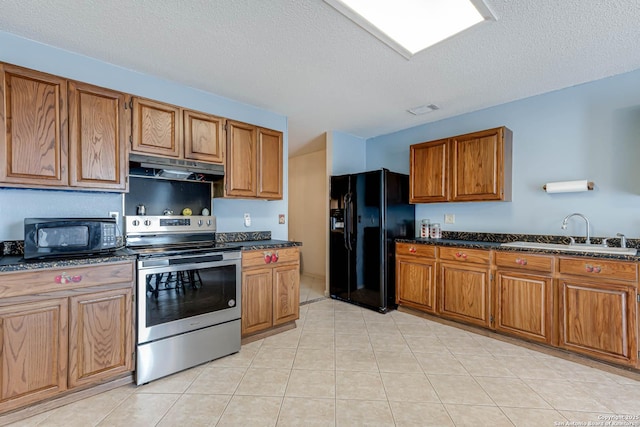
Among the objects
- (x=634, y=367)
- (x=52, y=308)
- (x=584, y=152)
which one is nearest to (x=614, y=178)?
(x=584, y=152)

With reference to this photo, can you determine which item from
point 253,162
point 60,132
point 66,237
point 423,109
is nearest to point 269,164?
point 253,162

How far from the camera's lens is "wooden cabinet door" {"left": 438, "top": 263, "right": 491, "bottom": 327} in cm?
285

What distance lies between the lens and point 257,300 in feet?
8.89

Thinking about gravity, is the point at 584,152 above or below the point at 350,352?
above

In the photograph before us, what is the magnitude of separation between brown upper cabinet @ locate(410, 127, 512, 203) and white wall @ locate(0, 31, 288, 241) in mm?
2089

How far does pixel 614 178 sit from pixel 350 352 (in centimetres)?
279

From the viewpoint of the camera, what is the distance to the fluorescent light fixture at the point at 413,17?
1748 mm

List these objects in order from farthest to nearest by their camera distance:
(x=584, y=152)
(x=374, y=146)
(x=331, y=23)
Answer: (x=374, y=146)
(x=584, y=152)
(x=331, y=23)

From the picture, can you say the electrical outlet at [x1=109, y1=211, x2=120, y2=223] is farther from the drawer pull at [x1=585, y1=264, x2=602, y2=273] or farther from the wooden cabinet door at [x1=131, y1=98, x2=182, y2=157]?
the drawer pull at [x1=585, y1=264, x2=602, y2=273]

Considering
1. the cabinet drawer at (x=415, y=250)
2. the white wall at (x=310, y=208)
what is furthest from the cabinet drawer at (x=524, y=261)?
the white wall at (x=310, y=208)

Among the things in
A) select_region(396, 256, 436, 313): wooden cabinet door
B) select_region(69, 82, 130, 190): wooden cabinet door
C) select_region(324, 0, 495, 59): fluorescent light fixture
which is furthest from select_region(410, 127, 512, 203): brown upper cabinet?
select_region(69, 82, 130, 190): wooden cabinet door

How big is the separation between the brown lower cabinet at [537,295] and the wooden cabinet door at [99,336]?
111 inches

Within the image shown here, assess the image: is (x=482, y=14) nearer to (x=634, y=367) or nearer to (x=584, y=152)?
(x=584, y=152)

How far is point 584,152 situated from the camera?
8.90ft
